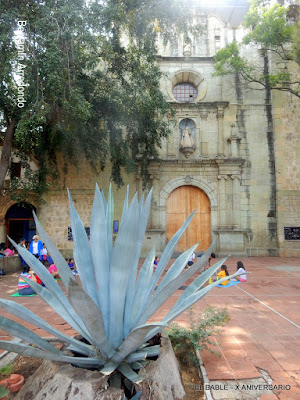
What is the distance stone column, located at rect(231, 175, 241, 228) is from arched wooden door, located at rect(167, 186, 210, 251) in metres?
1.14

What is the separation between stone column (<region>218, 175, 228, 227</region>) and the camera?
39.3 feet

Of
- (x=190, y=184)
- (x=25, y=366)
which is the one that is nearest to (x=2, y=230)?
(x=190, y=184)

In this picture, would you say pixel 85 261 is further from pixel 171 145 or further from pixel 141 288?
pixel 171 145

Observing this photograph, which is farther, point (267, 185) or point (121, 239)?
point (267, 185)

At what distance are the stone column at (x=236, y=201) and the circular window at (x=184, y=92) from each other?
4.65 m

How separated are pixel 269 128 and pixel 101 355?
1317 centimetres

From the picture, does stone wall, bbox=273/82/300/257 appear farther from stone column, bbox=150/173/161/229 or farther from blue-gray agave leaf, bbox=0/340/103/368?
blue-gray agave leaf, bbox=0/340/103/368

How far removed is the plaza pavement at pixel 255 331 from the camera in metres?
2.42

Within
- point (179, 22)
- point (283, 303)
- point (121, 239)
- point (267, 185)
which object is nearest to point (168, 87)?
point (179, 22)

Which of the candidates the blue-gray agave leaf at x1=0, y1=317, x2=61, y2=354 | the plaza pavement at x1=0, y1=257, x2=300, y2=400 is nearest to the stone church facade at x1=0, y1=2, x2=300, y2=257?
the plaza pavement at x1=0, y1=257, x2=300, y2=400

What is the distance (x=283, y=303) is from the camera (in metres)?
4.81

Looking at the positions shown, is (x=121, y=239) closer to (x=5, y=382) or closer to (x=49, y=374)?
(x=49, y=374)

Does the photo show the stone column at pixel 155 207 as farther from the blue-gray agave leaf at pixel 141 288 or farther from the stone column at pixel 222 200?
the blue-gray agave leaf at pixel 141 288

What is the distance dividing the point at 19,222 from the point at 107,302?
1200 centimetres
